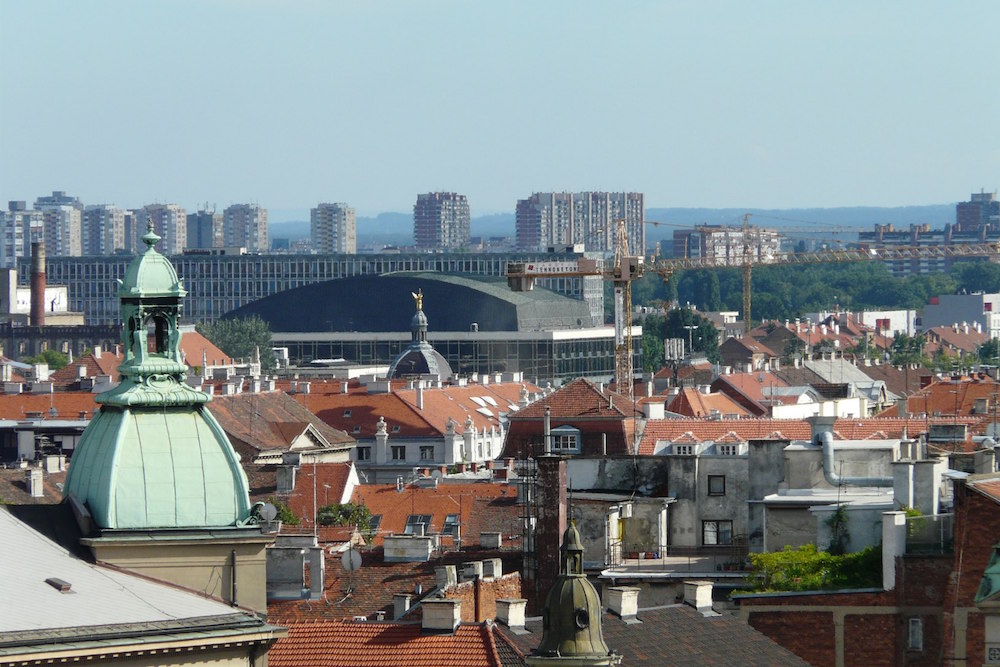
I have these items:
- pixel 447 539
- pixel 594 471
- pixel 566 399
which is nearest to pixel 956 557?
pixel 594 471

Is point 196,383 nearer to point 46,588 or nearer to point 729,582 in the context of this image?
point 729,582

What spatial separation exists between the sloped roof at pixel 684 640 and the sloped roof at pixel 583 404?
41085 millimetres

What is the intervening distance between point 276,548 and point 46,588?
66.5 feet

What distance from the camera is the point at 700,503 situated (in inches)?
2421

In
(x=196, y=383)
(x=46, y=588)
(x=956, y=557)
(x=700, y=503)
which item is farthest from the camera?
(x=196, y=383)

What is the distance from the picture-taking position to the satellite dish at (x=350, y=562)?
54.5 metres

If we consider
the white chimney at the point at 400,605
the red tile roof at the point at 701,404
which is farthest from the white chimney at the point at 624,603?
the red tile roof at the point at 701,404

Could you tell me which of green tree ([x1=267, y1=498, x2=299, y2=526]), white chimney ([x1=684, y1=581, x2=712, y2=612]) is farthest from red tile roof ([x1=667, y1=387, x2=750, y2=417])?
white chimney ([x1=684, y1=581, x2=712, y2=612])

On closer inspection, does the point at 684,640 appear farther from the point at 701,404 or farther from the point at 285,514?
the point at 701,404

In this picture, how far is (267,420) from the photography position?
11331cm

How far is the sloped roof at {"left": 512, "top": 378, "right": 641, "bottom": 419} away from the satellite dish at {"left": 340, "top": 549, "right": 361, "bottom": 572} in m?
33.2

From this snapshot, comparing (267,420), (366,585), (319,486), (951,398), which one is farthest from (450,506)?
(951,398)

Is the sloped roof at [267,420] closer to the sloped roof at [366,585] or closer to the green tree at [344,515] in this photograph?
the green tree at [344,515]

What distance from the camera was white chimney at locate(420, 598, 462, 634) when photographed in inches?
1612
